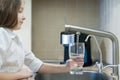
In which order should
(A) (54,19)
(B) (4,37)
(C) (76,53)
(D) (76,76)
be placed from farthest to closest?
1. (A) (54,19)
2. (D) (76,76)
3. (C) (76,53)
4. (B) (4,37)

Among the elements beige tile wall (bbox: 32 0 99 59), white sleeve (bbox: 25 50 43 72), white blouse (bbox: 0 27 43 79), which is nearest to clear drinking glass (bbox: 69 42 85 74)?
white sleeve (bbox: 25 50 43 72)

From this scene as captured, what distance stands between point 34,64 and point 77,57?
24 centimetres

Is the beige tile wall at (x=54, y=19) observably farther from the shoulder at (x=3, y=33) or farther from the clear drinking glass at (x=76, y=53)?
the shoulder at (x=3, y=33)

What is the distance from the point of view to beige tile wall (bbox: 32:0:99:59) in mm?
2416

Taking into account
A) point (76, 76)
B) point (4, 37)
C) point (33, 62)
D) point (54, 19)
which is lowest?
point (76, 76)

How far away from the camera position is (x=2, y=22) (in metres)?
1.02

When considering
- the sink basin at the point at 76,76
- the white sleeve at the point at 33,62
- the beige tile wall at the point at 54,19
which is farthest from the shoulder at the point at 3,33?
the beige tile wall at the point at 54,19

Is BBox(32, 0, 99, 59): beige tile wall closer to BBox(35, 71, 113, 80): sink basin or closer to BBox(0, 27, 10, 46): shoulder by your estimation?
BBox(35, 71, 113, 80): sink basin

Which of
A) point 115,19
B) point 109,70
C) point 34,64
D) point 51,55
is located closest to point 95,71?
point 109,70

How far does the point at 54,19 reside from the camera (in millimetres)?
2424

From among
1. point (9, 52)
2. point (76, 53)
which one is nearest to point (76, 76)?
point (76, 53)

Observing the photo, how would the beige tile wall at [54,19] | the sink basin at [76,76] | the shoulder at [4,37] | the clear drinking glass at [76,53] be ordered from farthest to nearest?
the beige tile wall at [54,19], the sink basin at [76,76], the clear drinking glass at [76,53], the shoulder at [4,37]

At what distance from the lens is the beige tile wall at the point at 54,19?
7.93 feet

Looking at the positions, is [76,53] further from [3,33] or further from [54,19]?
[54,19]
